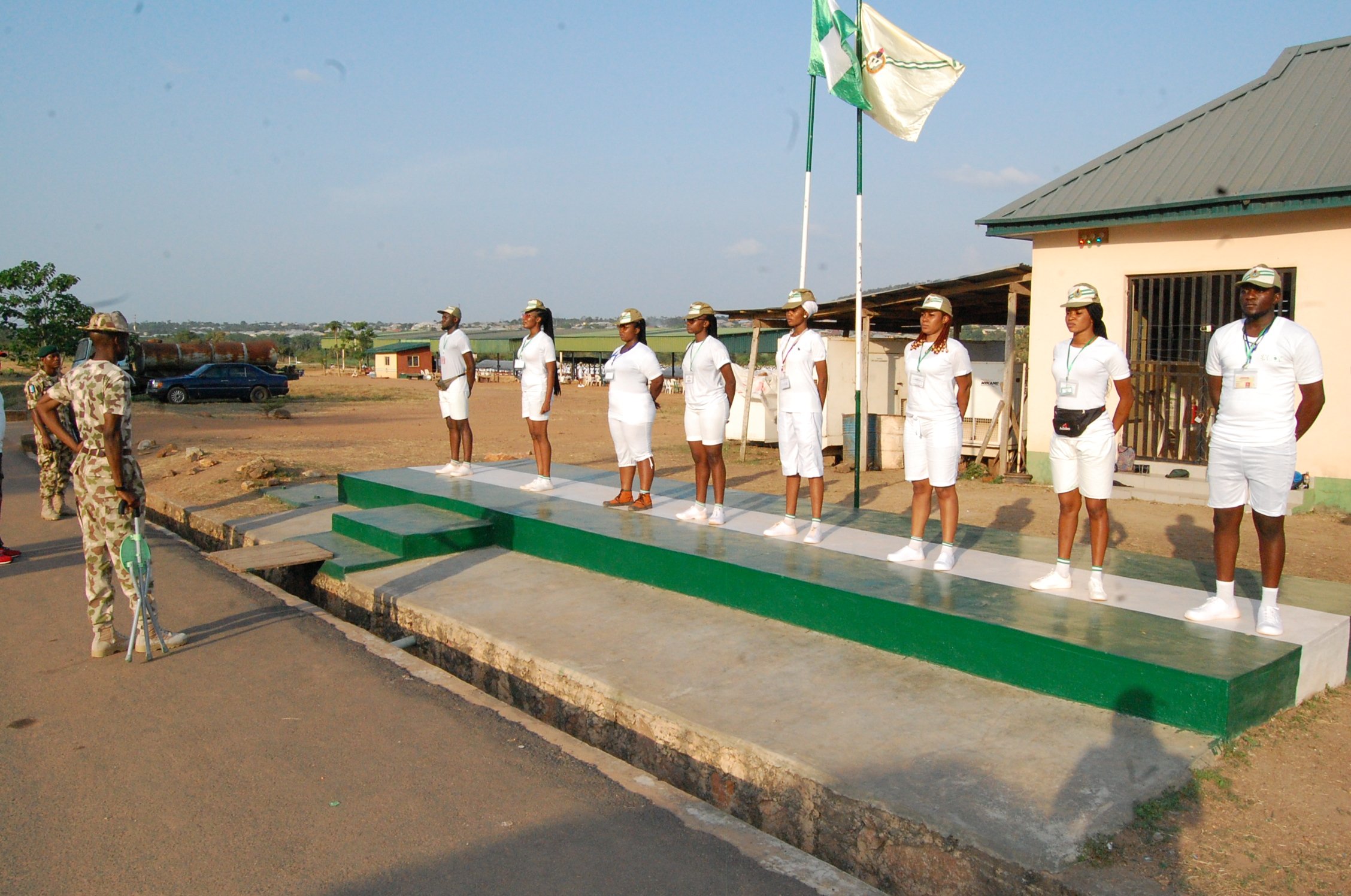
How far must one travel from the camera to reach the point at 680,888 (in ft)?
11.1

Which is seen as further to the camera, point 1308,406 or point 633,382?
point 633,382

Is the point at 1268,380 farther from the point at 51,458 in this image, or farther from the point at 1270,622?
the point at 51,458

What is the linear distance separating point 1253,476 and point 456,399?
7.52m

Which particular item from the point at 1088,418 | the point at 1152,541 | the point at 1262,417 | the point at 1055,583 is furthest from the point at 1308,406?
the point at 1152,541

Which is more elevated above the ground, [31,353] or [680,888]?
[31,353]

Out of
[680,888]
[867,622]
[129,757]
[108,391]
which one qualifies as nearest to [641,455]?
[867,622]

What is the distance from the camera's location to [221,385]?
34875 mm

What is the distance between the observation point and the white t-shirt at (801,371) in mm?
6652

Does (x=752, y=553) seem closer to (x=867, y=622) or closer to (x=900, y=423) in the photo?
(x=867, y=622)

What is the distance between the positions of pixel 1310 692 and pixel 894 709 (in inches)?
80.8

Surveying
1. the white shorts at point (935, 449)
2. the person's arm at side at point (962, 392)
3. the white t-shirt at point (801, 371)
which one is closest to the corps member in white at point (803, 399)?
the white t-shirt at point (801, 371)

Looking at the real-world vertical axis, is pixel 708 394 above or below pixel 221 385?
above

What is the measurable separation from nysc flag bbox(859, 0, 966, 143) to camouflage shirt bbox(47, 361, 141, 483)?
272 inches

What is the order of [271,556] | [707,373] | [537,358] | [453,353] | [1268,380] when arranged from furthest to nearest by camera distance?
[453,353], [537,358], [271,556], [707,373], [1268,380]
